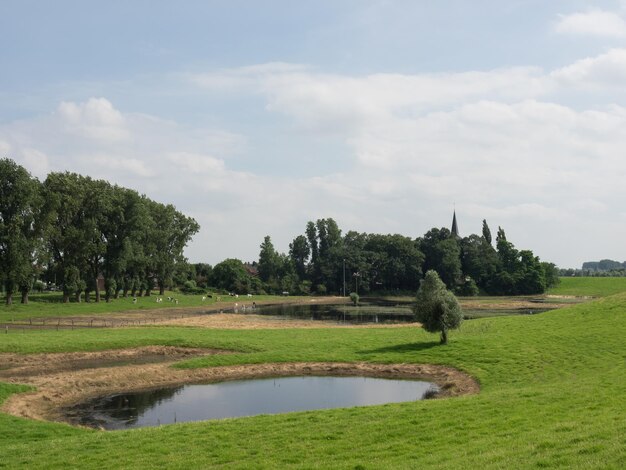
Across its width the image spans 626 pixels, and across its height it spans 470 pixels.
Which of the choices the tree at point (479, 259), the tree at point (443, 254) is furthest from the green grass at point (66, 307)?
the tree at point (479, 259)

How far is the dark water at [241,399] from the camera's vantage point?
28734 millimetres

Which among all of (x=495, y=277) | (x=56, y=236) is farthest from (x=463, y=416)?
(x=495, y=277)

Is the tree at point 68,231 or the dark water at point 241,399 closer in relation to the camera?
the dark water at point 241,399

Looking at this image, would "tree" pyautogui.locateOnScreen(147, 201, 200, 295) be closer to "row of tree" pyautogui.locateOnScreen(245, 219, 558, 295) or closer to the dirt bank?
"row of tree" pyautogui.locateOnScreen(245, 219, 558, 295)

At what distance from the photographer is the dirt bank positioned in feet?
105

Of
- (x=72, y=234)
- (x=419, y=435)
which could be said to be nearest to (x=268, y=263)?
(x=72, y=234)

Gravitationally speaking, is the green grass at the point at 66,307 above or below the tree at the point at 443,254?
below

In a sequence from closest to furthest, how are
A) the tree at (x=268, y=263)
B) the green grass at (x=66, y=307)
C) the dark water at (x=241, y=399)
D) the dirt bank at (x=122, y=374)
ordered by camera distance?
1. the dark water at (x=241, y=399)
2. the dirt bank at (x=122, y=374)
3. the green grass at (x=66, y=307)
4. the tree at (x=268, y=263)

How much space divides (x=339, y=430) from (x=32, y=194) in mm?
75392

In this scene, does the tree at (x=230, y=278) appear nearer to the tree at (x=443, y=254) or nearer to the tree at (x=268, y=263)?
the tree at (x=268, y=263)

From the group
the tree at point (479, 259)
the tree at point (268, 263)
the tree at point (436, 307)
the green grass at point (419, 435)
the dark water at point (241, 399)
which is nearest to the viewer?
the green grass at point (419, 435)

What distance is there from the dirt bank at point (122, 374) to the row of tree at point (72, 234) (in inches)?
1716

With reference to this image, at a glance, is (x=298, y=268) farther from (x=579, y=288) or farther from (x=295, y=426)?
(x=295, y=426)

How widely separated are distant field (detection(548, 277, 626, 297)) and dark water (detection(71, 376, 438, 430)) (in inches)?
5559
